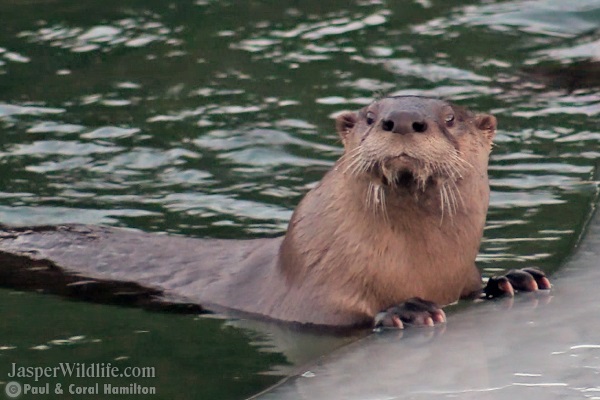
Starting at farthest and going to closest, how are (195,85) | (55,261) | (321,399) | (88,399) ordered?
(195,85) < (55,261) < (88,399) < (321,399)

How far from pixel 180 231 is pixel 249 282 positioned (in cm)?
101

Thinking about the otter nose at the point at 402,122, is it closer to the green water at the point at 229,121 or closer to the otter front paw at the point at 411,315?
the otter front paw at the point at 411,315

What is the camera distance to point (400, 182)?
4.88m

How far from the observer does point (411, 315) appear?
4.86m

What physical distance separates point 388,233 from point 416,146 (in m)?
0.47

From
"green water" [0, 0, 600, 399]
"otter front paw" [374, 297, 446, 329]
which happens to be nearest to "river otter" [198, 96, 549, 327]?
"otter front paw" [374, 297, 446, 329]

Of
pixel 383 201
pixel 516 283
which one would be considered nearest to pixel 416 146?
pixel 383 201

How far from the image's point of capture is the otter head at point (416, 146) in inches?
185

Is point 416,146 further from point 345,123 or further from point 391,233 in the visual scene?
point 345,123

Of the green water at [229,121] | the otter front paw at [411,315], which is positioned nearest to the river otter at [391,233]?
the otter front paw at [411,315]

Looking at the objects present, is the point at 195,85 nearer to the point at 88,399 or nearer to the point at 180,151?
the point at 180,151

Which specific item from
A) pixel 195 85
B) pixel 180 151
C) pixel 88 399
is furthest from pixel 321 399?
pixel 195 85

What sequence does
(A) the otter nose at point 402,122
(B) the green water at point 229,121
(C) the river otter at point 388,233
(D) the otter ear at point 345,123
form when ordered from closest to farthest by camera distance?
(A) the otter nose at point 402,122 < (C) the river otter at point 388,233 < (B) the green water at point 229,121 < (D) the otter ear at point 345,123

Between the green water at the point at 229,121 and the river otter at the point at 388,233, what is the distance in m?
0.23
